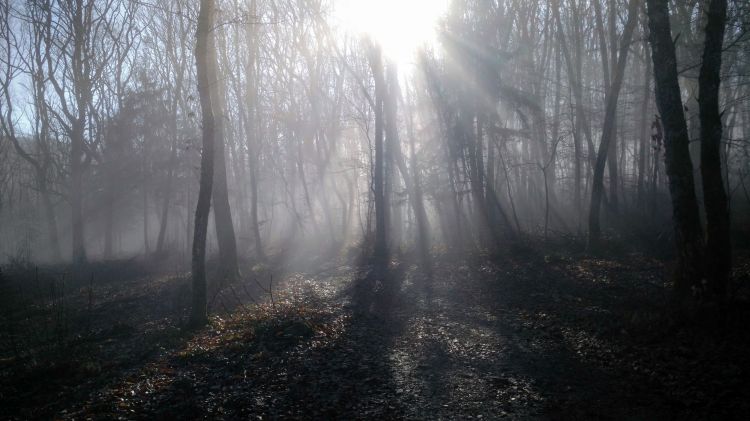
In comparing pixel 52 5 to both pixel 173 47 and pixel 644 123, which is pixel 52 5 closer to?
pixel 173 47

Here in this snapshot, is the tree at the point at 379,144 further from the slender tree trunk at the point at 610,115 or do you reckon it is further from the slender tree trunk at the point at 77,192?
the slender tree trunk at the point at 77,192

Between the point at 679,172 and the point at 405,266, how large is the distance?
1040 cm

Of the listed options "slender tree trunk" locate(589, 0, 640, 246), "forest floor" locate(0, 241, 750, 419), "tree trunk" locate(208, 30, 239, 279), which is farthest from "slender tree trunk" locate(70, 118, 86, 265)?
"slender tree trunk" locate(589, 0, 640, 246)

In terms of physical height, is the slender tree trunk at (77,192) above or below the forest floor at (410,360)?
above

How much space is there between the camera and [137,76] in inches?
1110

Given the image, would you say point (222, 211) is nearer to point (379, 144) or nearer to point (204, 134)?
point (204, 134)

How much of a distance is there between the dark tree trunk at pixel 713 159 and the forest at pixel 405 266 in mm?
30

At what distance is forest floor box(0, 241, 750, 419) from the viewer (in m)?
5.59

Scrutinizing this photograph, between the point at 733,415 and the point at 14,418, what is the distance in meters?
7.69

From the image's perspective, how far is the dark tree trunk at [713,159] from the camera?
7.62m

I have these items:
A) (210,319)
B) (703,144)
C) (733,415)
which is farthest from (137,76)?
(733,415)

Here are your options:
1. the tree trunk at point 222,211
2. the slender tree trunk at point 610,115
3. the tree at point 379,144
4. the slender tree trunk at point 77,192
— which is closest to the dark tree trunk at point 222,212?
the tree trunk at point 222,211

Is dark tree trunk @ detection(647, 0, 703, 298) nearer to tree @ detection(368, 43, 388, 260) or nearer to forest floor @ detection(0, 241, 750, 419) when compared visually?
forest floor @ detection(0, 241, 750, 419)

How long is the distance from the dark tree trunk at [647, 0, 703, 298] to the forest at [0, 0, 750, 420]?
0.12 ft
